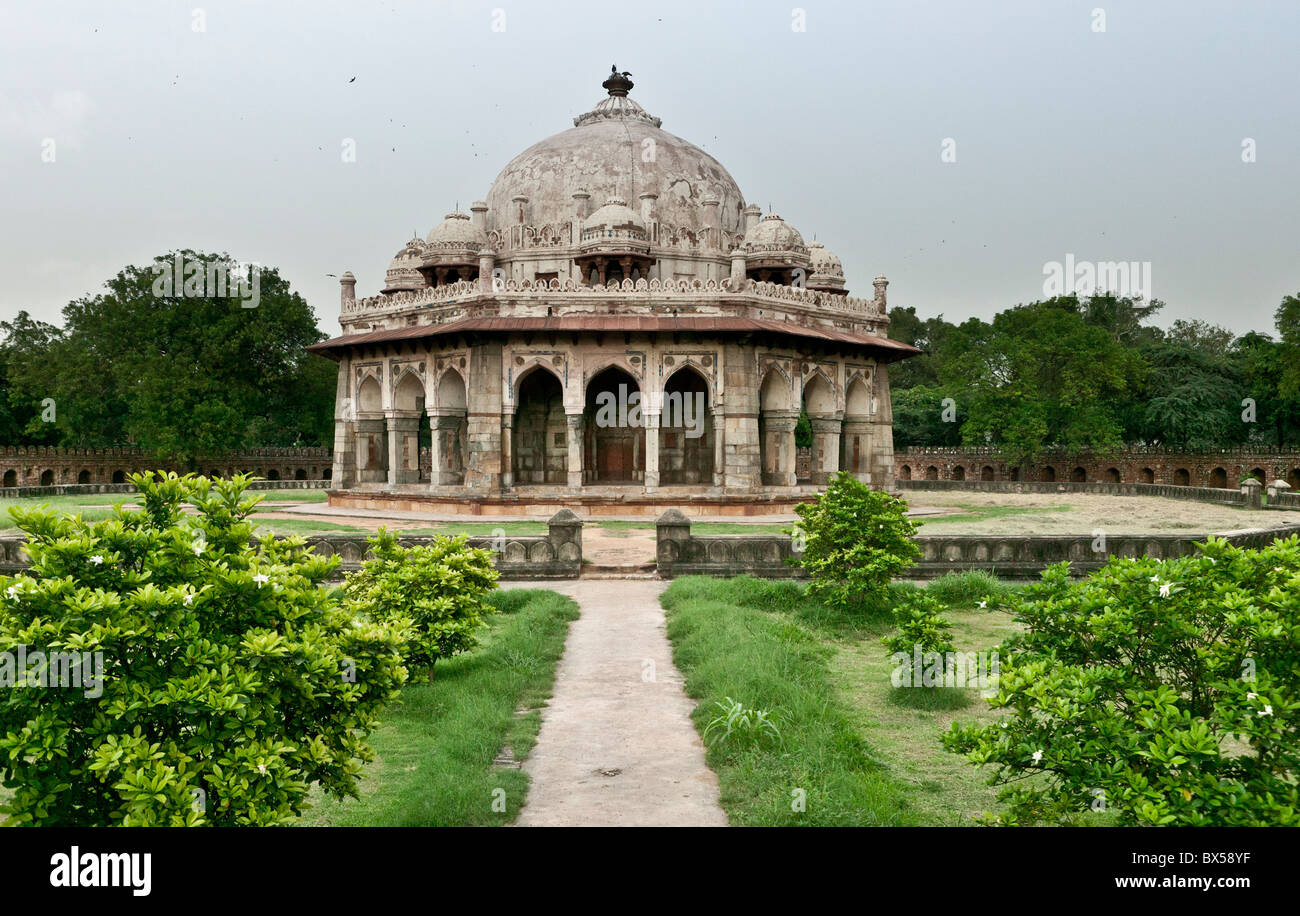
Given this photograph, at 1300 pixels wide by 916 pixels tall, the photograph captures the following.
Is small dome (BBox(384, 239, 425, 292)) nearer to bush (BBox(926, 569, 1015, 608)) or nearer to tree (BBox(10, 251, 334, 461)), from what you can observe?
tree (BBox(10, 251, 334, 461))

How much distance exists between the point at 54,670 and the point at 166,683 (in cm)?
46

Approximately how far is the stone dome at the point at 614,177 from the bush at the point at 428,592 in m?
24.2

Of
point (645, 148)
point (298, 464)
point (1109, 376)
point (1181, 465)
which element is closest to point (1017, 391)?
point (1109, 376)

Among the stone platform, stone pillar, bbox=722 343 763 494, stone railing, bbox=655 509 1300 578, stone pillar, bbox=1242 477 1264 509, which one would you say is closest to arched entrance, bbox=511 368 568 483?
the stone platform

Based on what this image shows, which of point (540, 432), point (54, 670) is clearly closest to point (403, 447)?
point (540, 432)

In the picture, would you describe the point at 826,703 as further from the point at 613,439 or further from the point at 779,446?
the point at 613,439

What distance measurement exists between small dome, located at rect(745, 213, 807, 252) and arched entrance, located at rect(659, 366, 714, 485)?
4945mm

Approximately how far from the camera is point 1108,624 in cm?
514

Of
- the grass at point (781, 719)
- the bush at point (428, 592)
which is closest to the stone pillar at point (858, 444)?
the grass at point (781, 719)

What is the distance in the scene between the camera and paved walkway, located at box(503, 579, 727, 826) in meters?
6.09

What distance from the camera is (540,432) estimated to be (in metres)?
32.7
